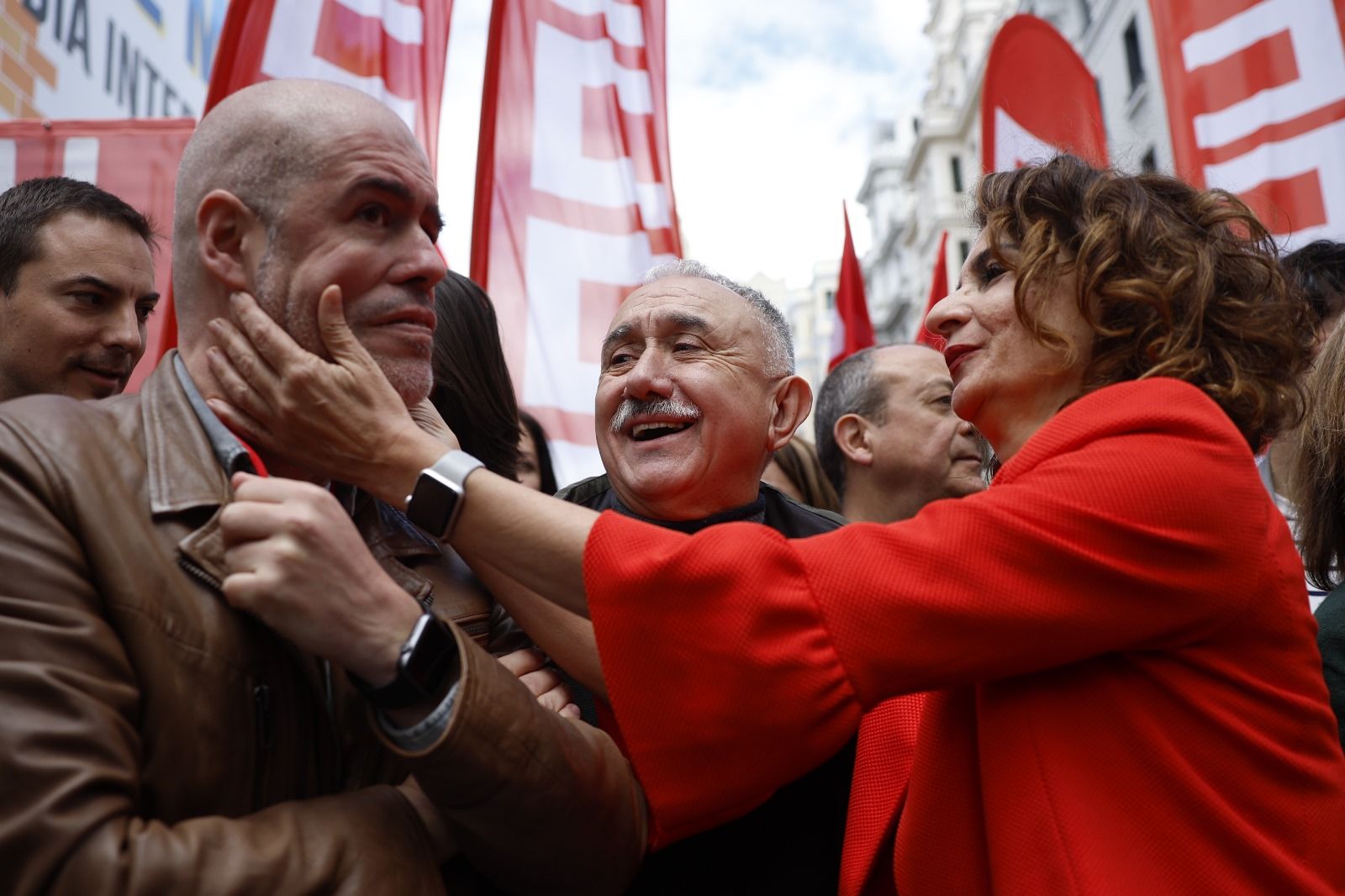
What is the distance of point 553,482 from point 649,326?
4.32 ft

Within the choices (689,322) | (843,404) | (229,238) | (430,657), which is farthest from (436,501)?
(843,404)

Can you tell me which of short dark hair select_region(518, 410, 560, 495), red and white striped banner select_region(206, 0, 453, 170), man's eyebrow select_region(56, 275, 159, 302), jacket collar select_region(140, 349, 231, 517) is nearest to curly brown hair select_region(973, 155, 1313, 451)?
jacket collar select_region(140, 349, 231, 517)

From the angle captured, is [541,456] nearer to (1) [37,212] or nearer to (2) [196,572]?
(1) [37,212]

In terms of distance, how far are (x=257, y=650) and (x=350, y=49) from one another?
341 cm

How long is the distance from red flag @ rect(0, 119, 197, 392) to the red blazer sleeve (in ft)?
12.0

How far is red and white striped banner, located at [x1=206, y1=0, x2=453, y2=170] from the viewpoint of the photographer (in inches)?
165

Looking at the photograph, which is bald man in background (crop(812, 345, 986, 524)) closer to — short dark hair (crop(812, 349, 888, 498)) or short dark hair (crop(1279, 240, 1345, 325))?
short dark hair (crop(812, 349, 888, 498))

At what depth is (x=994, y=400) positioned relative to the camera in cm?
240

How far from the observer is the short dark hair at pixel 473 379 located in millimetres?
3227

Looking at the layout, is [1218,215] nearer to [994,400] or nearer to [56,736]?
[994,400]

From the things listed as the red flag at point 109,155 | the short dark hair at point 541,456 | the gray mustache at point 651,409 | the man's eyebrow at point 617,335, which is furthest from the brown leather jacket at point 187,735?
the red flag at point 109,155

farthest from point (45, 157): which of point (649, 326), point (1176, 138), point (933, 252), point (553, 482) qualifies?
point (933, 252)

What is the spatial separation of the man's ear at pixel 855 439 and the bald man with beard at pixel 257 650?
2.84m

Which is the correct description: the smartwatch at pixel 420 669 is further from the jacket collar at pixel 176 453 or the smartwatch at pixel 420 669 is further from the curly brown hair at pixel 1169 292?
the curly brown hair at pixel 1169 292
